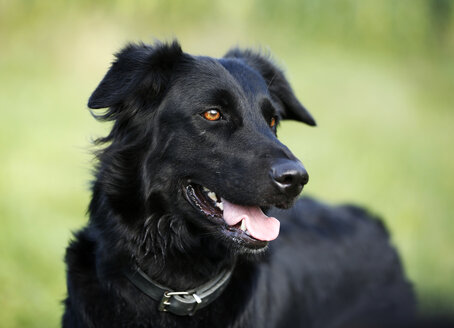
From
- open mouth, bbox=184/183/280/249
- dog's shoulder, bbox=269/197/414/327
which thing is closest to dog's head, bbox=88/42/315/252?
open mouth, bbox=184/183/280/249

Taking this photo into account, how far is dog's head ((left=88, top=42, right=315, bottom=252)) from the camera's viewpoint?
9.32 ft

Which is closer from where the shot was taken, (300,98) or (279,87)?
(279,87)

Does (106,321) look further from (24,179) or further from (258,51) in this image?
(24,179)

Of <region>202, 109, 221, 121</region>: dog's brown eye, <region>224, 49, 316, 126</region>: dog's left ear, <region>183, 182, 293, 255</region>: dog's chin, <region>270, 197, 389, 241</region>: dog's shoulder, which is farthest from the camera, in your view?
<region>270, 197, 389, 241</region>: dog's shoulder

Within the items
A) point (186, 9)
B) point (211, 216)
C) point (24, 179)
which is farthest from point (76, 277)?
point (186, 9)

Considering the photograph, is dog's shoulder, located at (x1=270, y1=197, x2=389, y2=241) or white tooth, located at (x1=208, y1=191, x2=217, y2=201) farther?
dog's shoulder, located at (x1=270, y1=197, x2=389, y2=241)

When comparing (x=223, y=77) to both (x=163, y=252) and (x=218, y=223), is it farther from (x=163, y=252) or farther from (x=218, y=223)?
(x=163, y=252)

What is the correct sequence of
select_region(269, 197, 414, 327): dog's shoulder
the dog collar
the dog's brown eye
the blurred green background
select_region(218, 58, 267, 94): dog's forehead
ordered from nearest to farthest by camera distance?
the dog collar
the dog's brown eye
select_region(218, 58, 267, 94): dog's forehead
select_region(269, 197, 414, 327): dog's shoulder
the blurred green background

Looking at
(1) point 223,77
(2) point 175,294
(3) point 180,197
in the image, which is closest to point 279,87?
(1) point 223,77

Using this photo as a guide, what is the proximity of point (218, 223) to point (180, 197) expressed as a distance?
285 millimetres

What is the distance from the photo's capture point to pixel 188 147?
9.81 feet

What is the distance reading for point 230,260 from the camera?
3.06 m

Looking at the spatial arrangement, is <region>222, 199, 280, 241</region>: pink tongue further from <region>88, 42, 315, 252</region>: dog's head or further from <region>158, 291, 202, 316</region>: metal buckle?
<region>158, 291, 202, 316</region>: metal buckle

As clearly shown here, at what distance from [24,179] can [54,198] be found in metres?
0.64
